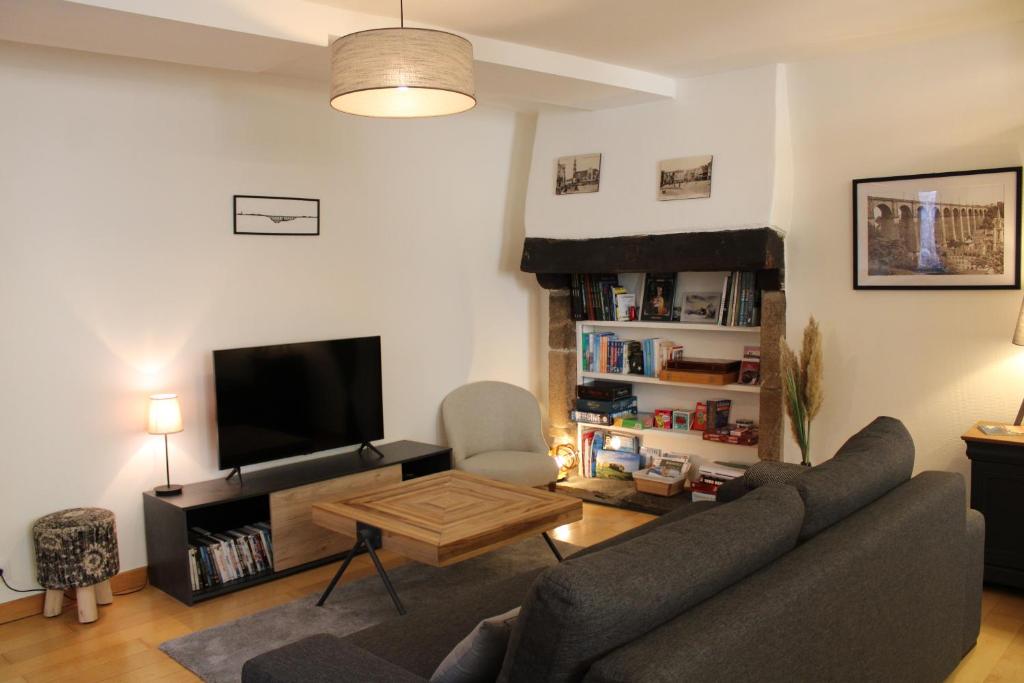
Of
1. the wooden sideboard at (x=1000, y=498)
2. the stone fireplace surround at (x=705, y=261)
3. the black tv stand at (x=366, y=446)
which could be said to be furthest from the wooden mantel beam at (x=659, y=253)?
the black tv stand at (x=366, y=446)

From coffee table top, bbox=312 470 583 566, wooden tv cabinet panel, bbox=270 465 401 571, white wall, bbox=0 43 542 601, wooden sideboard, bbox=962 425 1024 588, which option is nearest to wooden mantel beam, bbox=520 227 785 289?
white wall, bbox=0 43 542 601

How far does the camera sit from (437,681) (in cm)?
195

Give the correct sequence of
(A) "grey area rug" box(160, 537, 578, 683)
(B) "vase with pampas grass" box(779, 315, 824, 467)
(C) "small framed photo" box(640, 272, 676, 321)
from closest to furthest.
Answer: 1. (A) "grey area rug" box(160, 537, 578, 683)
2. (B) "vase with pampas grass" box(779, 315, 824, 467)
3. (C) "small framed photo" box(640, 272, 676, 321)

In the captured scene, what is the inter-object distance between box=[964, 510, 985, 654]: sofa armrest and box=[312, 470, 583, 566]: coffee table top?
156 centimetres

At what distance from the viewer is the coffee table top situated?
11.2ft

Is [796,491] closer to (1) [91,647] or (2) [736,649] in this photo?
(2) [736,649]

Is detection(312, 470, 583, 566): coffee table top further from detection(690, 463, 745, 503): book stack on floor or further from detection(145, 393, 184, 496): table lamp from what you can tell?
detection(690, 463, 745, 503): book stack on floor

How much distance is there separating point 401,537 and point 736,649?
1.94 m

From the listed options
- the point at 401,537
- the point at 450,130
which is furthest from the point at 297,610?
the point at 450,130

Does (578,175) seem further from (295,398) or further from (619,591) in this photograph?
(619,591)

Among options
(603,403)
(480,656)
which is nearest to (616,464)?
(603,403)

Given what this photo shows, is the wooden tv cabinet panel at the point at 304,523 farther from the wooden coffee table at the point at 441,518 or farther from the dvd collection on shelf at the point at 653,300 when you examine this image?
the dvd collection on shelf at the point at 653,300

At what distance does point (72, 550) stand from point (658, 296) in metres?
3.51

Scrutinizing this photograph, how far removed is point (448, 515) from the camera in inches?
144
